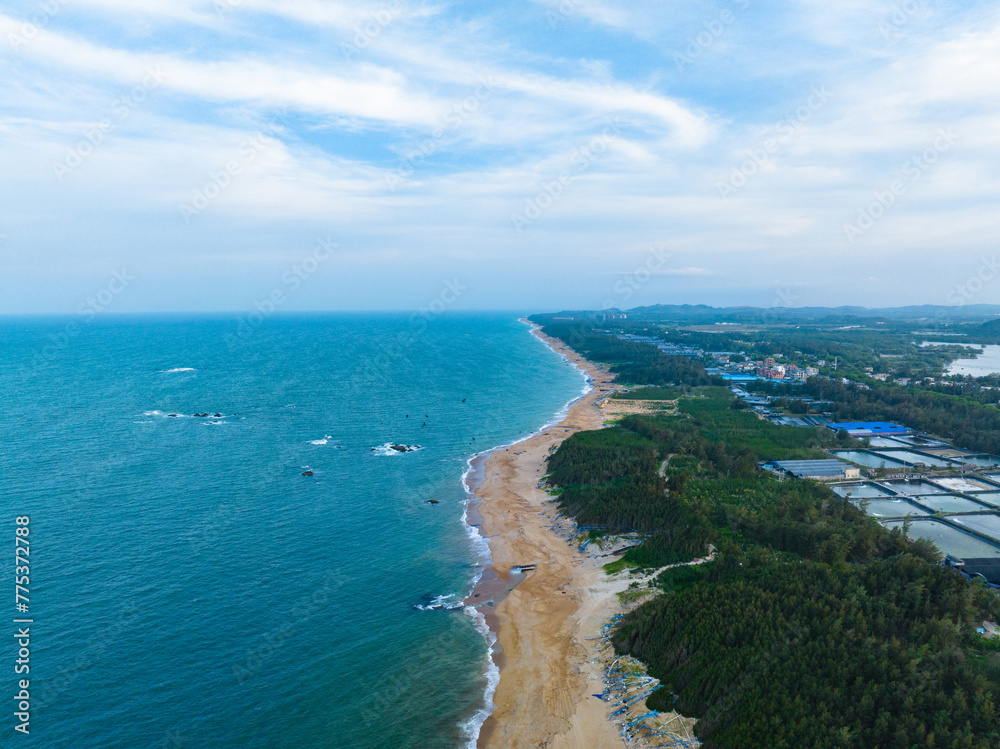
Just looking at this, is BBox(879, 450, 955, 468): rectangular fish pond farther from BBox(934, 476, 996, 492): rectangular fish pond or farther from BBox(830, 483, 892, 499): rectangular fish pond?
BBox(830, 483, 892, 499): rectangular fish pond

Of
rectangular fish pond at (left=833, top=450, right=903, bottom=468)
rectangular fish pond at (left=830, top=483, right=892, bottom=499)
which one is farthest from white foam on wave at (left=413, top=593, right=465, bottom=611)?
rectangular fish pond at (left=833, top=450, right=903, bottom=468)

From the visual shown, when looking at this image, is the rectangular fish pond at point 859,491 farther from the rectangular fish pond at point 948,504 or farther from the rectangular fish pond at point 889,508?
the rectangular fish pond at point 948,504

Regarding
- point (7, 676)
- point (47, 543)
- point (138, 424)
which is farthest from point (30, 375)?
point (7, 676)

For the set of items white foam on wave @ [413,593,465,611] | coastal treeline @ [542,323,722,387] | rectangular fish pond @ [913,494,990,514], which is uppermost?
coastal treeline @ [542,323,722,387]

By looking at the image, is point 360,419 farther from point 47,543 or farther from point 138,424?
point 47,543

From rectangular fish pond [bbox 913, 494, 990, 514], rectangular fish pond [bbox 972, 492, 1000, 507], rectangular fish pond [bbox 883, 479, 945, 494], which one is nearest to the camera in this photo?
rectangular fish pond [bbox 913, 494, 990, 514]

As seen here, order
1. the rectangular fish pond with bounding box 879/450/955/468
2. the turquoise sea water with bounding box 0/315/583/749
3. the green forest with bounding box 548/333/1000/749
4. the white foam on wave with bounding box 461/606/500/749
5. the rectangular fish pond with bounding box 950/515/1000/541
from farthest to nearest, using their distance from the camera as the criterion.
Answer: the rectangular fish pond with bounding box 879/450/955/468 < the rectangular fish pond with bounding box 950/515/1000/541 < the turquoise sea water with bounding box 0/315/583/749 < the white foam on wave with bounding box 461/606/500/749 < the green forest with bounding box 548/333/1000/749

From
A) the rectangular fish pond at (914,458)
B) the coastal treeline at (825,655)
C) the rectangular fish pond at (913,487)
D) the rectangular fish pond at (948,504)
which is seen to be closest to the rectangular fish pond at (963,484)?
the rectangular fish pond at (913,487)
